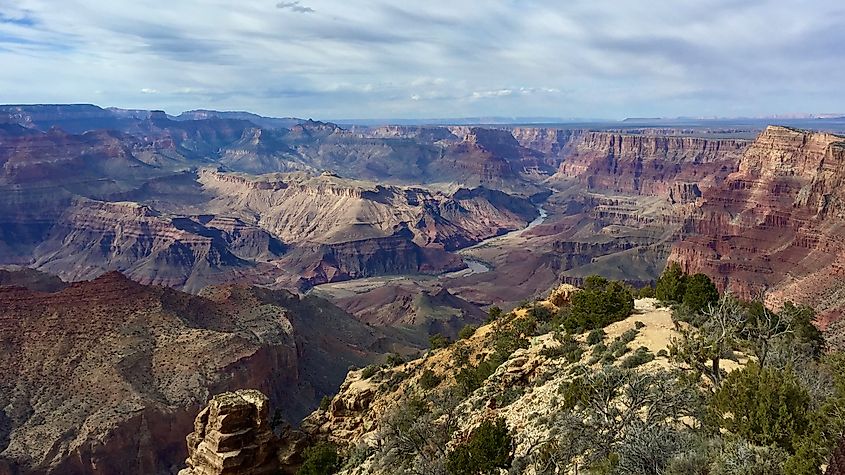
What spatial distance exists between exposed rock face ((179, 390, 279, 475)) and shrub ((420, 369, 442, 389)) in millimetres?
9805

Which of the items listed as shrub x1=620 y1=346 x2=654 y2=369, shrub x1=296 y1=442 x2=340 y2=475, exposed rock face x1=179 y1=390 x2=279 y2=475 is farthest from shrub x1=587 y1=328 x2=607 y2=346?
exposed rock face x1=179 y1=390 x2=279 y2=475

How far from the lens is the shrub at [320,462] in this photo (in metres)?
31.9

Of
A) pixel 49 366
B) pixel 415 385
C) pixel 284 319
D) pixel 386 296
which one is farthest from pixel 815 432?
pixel 386 296

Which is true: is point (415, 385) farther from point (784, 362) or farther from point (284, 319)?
point (284, 319)

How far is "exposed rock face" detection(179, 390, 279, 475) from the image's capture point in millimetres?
31359

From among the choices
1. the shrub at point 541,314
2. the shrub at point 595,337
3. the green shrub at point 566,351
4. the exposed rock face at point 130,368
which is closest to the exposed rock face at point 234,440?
the green shrub at point 566,351

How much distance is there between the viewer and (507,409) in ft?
95.9

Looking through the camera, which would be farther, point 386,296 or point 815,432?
point 386,296

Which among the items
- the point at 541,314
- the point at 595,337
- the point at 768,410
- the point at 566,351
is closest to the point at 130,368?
the point at 541,314

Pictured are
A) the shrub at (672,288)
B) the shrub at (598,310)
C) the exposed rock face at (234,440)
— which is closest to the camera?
the exposed rock face at (234,440)

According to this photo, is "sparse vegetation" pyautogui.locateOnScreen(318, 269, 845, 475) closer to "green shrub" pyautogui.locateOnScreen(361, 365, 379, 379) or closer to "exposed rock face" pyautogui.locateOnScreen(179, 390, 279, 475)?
"exposed rock face" pyautogui.locateOnScreen(179, 390, 279, 475)

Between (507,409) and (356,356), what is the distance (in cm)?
6171

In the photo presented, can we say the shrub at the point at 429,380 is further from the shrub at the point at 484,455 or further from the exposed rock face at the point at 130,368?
the exposed rock face at the point at 130,368

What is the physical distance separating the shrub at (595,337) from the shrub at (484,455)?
1088 centimetres
